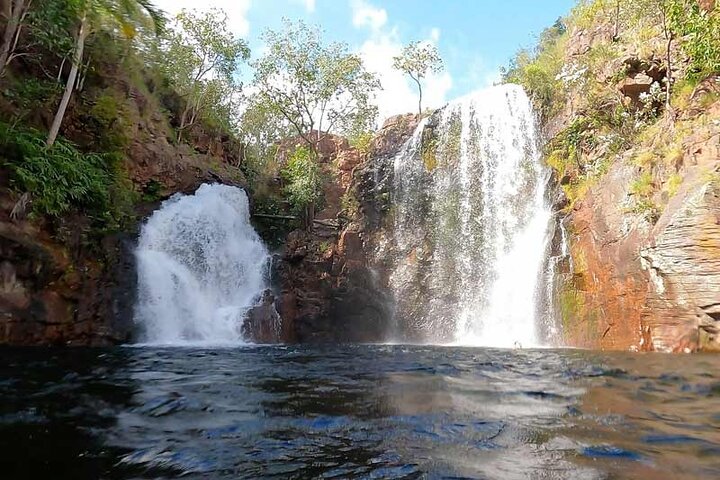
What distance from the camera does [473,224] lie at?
64.8 ft

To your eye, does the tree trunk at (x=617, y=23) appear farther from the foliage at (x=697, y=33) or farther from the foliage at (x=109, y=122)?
the foliage at (x=109, y=122)

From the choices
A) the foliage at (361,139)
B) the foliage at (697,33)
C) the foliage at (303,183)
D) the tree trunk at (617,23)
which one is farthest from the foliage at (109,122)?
the tree trunk at (617,23)

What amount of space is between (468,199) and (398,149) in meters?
4.91

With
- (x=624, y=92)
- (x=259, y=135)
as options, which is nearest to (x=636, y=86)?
(x=624, y=92)

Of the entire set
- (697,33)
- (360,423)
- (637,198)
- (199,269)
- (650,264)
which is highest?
(697,33)

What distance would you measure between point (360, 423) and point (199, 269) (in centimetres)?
1563

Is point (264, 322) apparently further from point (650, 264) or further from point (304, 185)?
point (650, 264)

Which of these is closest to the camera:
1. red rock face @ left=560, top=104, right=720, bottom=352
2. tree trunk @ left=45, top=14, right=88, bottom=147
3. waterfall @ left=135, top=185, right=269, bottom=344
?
red rock face @ left=560, top=104, right=720, bottom=352

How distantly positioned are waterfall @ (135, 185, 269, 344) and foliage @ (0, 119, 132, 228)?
2521 mm

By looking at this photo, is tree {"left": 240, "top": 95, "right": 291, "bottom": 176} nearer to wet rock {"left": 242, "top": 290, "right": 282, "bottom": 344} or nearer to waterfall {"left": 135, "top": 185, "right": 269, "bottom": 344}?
waterfall {"left": 135, "top": 185, "right": 269, "bottom": 344}

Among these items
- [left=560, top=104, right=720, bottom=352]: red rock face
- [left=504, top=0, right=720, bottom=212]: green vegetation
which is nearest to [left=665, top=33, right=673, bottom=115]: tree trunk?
[left=504, top=0, right=720, bottom=212]: green vegetation

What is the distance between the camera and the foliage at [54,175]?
12812 millimetres

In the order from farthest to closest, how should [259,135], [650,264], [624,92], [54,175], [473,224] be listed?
1. [259,135]
2. [473,224]
3. [624,92]
4. [54,175]
5. [650,264]

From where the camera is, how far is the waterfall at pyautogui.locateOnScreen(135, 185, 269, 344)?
16469 millimetres
